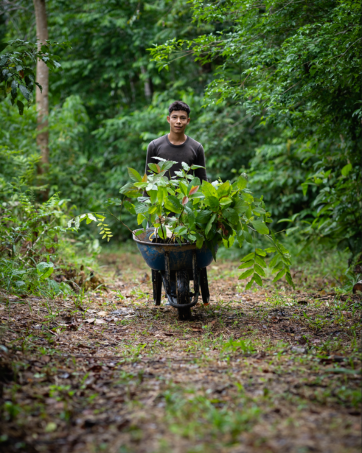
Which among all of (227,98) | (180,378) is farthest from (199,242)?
(227,98)

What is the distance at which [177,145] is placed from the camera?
4.21 m

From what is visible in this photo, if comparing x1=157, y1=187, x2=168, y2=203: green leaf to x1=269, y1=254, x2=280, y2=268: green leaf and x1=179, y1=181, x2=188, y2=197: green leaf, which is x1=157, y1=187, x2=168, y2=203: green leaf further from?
x1=269, y1=254, x2=280, y2=268: green leaf

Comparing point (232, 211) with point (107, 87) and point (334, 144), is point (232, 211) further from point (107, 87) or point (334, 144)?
point (107, 87)

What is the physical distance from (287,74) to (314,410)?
2845mm

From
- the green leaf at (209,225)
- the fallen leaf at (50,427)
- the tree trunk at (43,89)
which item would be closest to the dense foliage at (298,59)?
the green leaf at (209,225)

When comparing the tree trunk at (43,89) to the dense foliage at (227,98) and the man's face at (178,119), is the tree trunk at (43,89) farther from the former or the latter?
the man's face at (178,119)

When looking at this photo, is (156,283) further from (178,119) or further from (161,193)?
(178,119)

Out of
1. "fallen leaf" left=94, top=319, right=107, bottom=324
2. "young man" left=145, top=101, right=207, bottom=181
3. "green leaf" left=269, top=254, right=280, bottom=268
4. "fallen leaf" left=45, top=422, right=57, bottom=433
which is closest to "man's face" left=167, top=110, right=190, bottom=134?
"young man" left=145, top=101, right=207, bottom=181

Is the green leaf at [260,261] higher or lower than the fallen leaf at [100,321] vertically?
higher

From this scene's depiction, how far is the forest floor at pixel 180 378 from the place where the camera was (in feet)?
5.65

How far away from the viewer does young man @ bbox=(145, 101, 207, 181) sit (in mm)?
4125

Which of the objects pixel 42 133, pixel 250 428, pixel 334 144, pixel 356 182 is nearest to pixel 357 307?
pixel 356 182

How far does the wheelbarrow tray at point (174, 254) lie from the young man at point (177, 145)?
88cm

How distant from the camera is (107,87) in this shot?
423 inches
